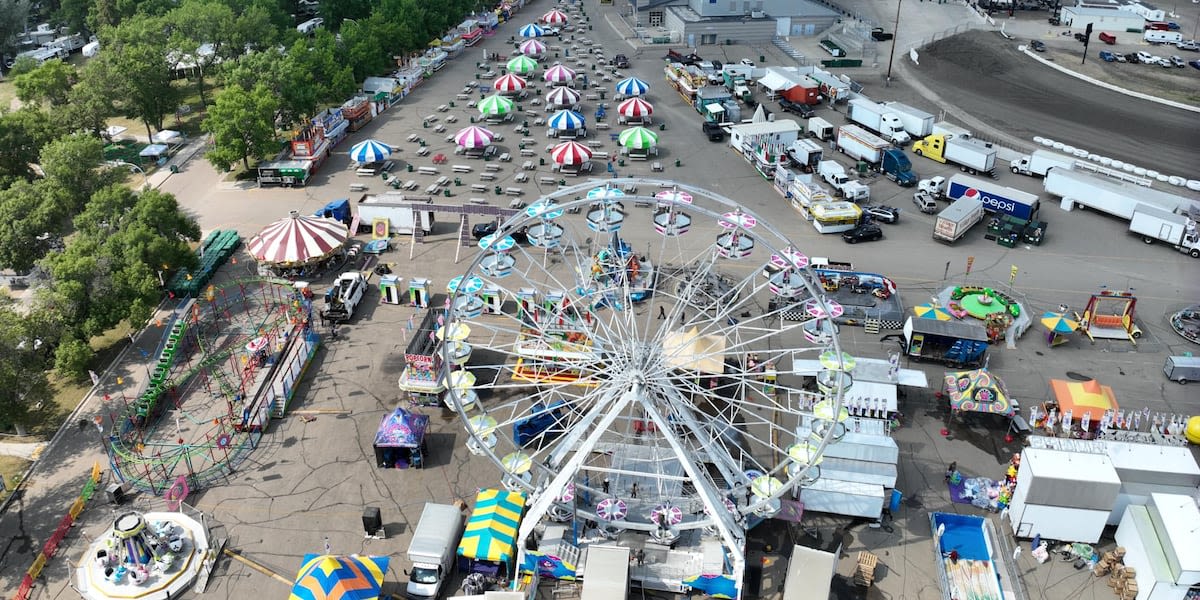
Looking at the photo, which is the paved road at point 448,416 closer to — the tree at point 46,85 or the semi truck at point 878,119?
the semi truck at point 878,119

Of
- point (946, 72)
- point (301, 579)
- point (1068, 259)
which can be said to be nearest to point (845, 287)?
point (1068, 259)

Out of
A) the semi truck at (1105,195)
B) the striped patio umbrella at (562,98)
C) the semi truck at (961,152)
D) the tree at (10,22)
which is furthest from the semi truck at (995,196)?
the tree at (10,22)

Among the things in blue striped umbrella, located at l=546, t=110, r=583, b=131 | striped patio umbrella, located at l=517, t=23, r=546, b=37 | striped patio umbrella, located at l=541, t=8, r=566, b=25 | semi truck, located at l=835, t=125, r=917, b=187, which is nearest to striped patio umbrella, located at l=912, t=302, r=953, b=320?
semi truck, located at l=835, t=125, r=917, b=187

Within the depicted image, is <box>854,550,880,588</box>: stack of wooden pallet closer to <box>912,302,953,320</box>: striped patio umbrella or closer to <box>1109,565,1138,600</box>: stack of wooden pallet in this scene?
<box>1109,565,1138,600</box>: stack of wooden pallet

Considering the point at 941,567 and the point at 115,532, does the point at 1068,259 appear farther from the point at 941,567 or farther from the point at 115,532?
the point at 115,532

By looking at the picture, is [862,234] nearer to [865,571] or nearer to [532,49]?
[865,571]

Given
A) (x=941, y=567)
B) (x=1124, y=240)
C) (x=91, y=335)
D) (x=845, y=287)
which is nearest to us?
(x=941, y=567)
